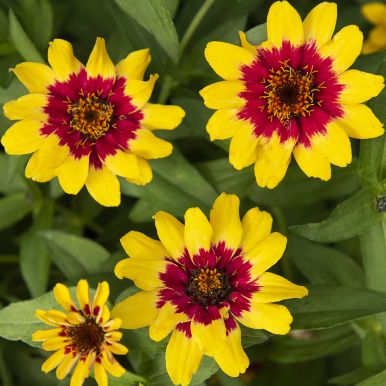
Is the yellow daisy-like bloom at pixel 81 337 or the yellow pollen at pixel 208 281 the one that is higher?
the yellow pollen at pixel 208 281

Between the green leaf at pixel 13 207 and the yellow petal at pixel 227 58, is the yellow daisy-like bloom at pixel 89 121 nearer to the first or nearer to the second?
the yellow petal at pixel 227 58

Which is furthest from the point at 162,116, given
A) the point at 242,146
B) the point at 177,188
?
the point at 177,188

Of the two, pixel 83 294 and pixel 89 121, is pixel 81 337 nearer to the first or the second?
pixel 83 294

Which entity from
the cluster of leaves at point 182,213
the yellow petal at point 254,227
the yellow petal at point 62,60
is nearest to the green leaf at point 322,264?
the cluster of leaves at point 182,213

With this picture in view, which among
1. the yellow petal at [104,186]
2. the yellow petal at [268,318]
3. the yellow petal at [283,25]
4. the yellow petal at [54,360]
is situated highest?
the yellow petal at [283,25]

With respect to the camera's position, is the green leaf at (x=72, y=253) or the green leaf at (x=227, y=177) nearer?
the green leaf at (x=227, y=177)

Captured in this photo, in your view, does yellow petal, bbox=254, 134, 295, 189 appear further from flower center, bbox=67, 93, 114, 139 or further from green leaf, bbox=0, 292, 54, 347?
green leaf, bbox=0, 292, 54, 347
